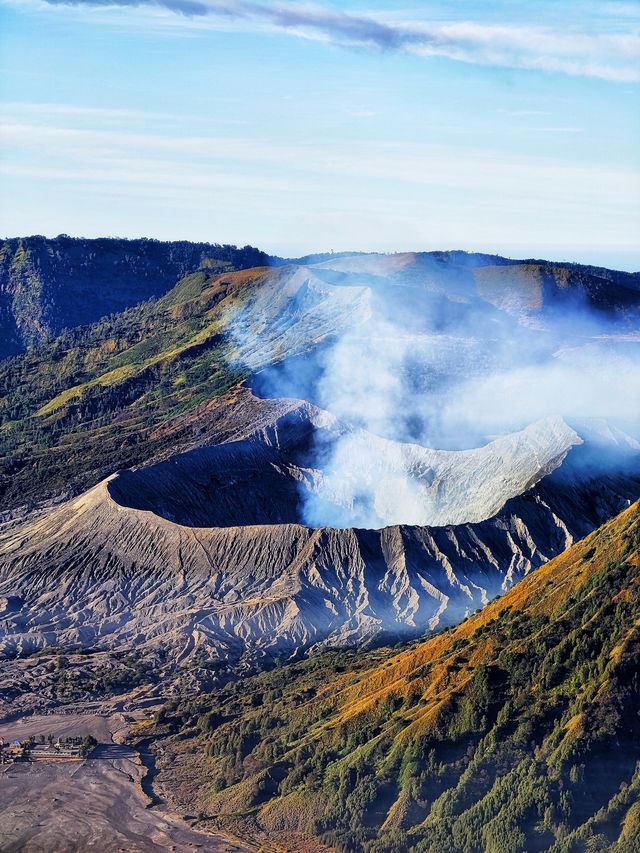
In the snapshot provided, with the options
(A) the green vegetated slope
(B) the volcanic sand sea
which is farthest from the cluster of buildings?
(A) the green vegetated slope

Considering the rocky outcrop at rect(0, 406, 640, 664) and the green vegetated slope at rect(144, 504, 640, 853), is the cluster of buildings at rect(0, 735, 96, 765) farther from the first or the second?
the rocky outcrop at rect(0, 406, 640, 664)

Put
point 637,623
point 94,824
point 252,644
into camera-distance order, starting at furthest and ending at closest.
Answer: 1. point 252,644
2. point 94,824
3. point 637,623

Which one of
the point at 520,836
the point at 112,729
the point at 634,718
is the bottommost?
the point at 112,729

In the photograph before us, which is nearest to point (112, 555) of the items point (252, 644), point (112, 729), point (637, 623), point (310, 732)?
point (252, 644)

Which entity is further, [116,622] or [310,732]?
[116,622]

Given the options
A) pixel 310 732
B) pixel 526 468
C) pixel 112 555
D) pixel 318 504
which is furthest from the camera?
pixel 318 504

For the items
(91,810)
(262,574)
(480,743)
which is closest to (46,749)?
(91,810)

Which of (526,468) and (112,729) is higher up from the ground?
(526,468)

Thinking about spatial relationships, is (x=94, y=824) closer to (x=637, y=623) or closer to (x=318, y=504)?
(x=637, y=623)
